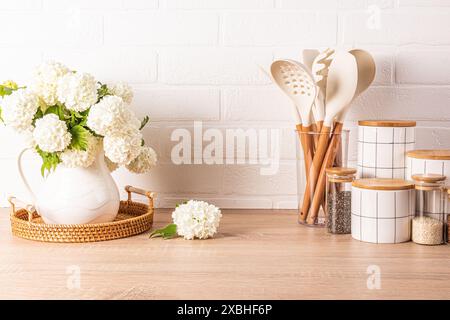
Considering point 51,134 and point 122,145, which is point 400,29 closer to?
point 122,145

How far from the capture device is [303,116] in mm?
1520

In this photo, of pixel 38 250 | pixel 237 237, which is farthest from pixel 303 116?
pixel 38 250

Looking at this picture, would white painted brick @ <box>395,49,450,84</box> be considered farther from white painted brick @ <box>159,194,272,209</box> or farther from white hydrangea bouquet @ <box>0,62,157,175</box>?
white hydrangea bouquet @ <box>0,62,157,175</box>

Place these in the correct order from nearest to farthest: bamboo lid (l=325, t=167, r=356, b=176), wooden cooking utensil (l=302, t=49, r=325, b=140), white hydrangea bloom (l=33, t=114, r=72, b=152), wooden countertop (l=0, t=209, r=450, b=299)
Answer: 1. wooden countertop (l=0, t=209, r=450, b=299)
2. white hydrangea bloom (l=33, t=114, r=72, b=152)
3. bamboo lid (l=325, t=167, r=356, b=176)
4. wooden cooking utensil (l=302, t=49, r=325, b=140)

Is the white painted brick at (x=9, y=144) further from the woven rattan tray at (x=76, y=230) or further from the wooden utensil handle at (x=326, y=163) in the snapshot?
the wooden utensil handle at (x=326, y=163)

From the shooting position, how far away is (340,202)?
143cm

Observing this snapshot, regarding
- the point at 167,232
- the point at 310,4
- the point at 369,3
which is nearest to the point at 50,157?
the point at 167,232

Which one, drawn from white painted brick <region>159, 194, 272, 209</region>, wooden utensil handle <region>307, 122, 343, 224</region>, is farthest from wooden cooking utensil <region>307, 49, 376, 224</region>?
white painted brick <region>159, 194, 272, 209</region>

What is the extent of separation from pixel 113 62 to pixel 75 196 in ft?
1.50

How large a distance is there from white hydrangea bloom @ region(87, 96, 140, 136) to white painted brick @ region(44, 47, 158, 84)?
361mm

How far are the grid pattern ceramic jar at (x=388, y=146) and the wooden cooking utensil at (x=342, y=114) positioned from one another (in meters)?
0.07

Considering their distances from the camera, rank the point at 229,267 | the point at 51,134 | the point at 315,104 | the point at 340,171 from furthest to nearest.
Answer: the point at 315,104 → the point at 340,171 → the point at 51,134 → the point at 229,267

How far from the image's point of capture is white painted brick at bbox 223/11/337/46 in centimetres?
167

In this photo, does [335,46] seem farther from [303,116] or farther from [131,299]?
[131,299]
